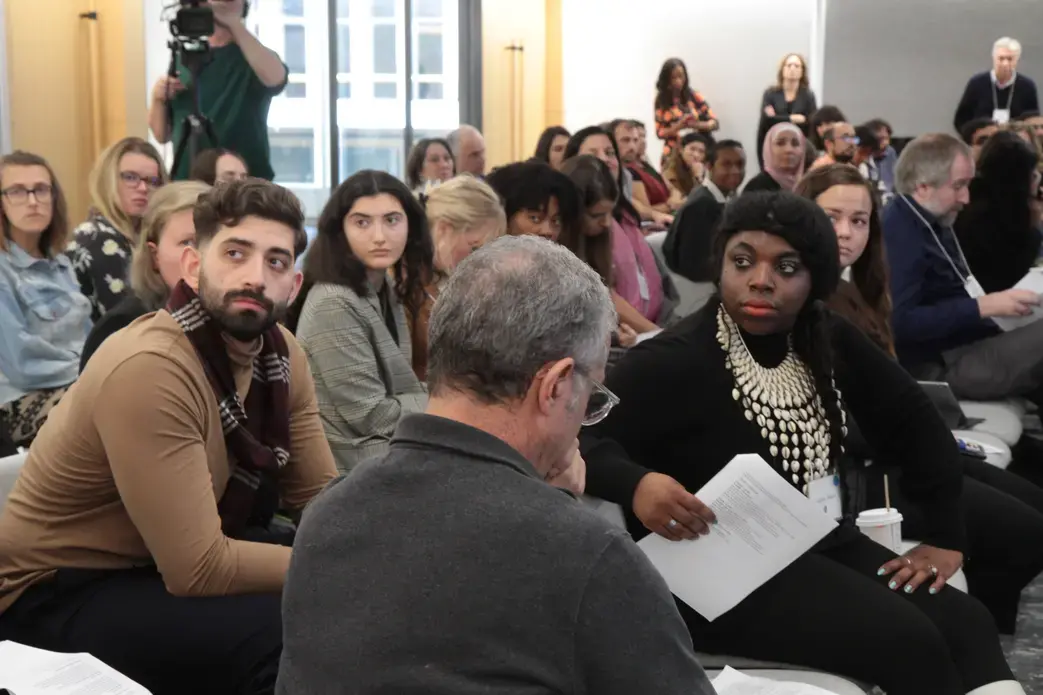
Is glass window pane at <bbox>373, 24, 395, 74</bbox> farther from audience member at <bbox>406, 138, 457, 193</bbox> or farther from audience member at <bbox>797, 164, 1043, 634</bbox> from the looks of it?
audience member at <bbox>797, 164, 1043, 634</bbox>

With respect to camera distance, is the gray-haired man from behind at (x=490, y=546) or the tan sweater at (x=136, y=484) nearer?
the gray-haired man from behind at (x=490, y=546)

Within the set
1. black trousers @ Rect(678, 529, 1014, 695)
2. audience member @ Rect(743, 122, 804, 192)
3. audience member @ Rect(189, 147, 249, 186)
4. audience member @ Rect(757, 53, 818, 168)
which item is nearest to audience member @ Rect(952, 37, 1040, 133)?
audience member @ Rect(757, 53, 818, 168)

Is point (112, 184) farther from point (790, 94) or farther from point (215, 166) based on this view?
point (790, 94)

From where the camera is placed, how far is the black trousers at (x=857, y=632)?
2.12m

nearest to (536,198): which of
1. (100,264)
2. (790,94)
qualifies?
(100,264)

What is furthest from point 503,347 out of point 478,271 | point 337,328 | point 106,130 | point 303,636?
point 106,130

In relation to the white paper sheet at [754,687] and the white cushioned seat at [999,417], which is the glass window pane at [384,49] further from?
the white paper sheet at [754,687]

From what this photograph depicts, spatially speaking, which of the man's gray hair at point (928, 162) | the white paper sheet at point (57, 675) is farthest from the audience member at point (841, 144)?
the white paper sheet at point (57, 675)

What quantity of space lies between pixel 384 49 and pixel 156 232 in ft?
24.6

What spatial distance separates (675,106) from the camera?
1038 centimetres

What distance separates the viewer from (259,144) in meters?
5.07

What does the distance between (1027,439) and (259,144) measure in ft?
10.3

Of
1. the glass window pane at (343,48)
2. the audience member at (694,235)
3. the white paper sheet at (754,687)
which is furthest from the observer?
the glass window pane at (343,48)

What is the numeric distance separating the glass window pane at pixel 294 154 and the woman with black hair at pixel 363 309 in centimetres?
573
